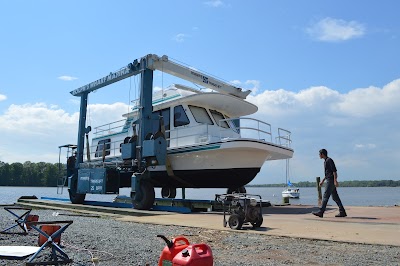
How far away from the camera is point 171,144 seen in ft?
46.5

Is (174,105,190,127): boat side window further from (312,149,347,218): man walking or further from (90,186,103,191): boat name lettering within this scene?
(312,149,347,218): man walking

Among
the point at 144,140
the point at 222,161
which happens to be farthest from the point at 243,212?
the point at 144,140

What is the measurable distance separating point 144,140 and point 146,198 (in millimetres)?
2041

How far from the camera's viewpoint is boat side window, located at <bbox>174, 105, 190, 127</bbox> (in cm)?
1396

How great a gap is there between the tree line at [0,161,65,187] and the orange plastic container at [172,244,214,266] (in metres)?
88.7

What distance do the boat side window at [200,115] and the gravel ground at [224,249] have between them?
263 inches

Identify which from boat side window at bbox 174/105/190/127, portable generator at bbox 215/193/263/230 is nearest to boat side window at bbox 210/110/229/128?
boat side window at bbox 174/105/190/127

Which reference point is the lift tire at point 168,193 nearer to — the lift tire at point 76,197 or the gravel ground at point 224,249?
the lift tire at point 76,197

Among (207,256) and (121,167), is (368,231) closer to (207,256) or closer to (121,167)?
(207,256)

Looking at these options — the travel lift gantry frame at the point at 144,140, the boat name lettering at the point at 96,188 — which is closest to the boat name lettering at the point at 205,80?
the travel lift gantry frame at the point at 144,140

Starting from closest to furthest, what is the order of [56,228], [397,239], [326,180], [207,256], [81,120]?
[207,256], [56,228], [397,239], [326,180], [81,120]

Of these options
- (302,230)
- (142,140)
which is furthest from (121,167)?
(302,230)

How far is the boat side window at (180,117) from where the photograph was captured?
14.0 metres

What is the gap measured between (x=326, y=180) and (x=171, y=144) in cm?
597
